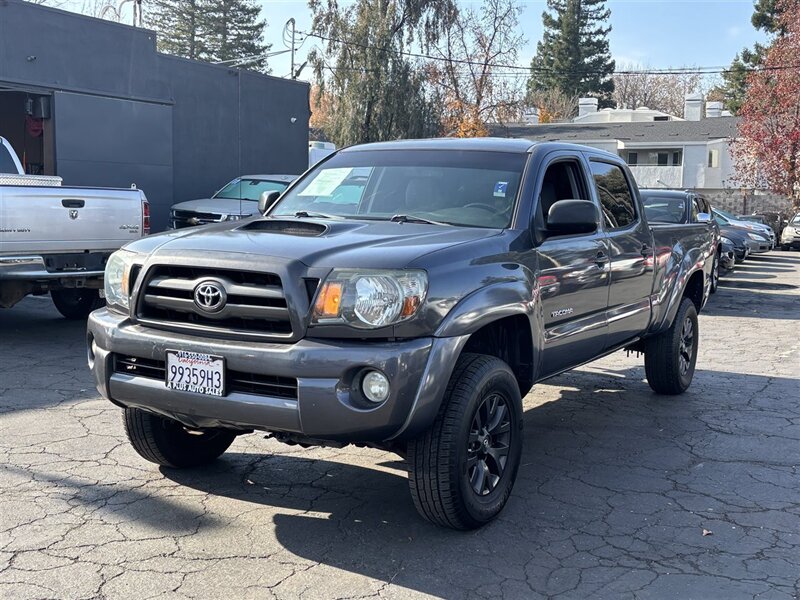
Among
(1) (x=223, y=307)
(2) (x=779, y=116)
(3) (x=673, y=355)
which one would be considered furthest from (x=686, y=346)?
(2) (x=779, y=116)

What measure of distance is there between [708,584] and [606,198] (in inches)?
117

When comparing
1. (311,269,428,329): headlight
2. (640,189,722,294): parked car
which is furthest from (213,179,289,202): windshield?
(311,269,428,329): headlight

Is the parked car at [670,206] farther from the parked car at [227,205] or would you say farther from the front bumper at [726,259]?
the parked car at [227,205]

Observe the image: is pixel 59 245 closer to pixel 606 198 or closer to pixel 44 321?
pixel 44 321

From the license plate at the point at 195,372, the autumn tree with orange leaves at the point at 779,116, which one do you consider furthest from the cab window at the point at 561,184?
the autumn tree with orange leaves at the point at 779,116

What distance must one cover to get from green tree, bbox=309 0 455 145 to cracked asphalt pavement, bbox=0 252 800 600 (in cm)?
2975

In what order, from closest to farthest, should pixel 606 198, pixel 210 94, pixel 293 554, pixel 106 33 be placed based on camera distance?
pixel 293 554
pixel 606 198
pixel 106 33
pixel 210 94

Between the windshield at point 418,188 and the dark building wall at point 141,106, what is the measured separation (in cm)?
1168

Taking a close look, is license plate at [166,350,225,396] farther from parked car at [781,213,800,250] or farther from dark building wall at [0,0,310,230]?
parked car at [781,213,800,250]

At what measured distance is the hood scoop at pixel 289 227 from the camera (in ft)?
14.6

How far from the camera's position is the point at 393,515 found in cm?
455

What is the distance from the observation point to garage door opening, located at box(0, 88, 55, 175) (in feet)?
52.9

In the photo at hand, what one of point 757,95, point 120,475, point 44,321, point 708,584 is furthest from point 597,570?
point 757,95

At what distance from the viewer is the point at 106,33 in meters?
16.6
